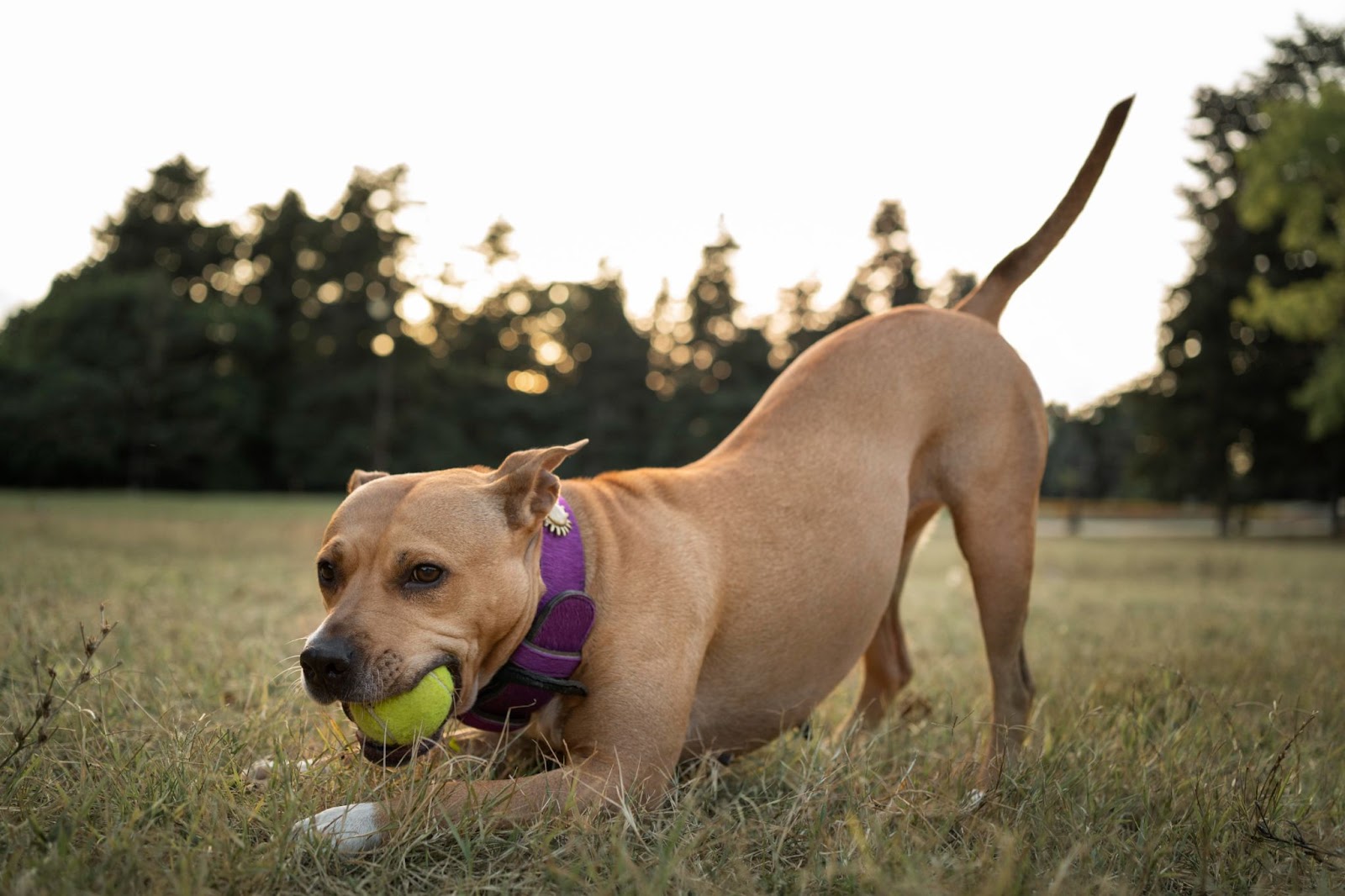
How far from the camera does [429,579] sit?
2.68 metres

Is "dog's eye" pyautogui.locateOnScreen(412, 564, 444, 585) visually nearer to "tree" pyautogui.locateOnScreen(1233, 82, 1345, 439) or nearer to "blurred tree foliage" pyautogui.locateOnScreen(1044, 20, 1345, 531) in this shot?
"tree" pyautogui.locateOnScreen(1233, 82, 1345, 439)

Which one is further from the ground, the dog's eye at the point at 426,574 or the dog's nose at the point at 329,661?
the dog's eye at the point at 426,574

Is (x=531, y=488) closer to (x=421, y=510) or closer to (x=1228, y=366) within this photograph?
(x=421, y=510)

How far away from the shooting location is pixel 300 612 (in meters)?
6.47

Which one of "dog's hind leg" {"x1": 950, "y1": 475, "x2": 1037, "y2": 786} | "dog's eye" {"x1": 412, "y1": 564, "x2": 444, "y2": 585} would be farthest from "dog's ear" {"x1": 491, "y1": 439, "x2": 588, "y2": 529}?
"dog's hind leg" {"x1": 950, "y1": 475, "x2": 1037, "y2": 786}

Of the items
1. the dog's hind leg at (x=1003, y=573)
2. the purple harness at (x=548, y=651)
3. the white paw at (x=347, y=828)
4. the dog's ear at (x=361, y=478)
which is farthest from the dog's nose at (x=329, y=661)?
the dog's hind leg at (x=1003, y=573)

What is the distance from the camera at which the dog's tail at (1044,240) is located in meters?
4.30

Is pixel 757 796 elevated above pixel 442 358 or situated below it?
below

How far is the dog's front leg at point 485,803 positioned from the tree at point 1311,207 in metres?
24.4

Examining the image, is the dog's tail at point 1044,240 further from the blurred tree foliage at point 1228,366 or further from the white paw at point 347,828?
the blurred tree foliage at point 1228,366

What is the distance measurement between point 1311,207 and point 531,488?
25.4 metres

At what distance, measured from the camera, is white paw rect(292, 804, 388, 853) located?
6.93ft

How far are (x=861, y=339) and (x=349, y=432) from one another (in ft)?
136

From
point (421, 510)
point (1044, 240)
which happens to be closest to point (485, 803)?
point (421, 510)
